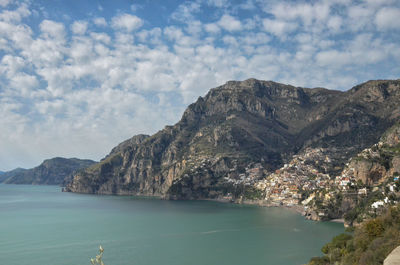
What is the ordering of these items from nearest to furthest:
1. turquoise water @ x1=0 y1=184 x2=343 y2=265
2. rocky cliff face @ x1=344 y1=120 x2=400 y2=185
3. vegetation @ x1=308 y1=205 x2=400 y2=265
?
vegetation @ x1=308 y1=205 x2=400 y2=265, turquoise water @ x1=0 y1=184 x2=343 y2=265, rocky cliff face @ x1=344 y1=120 x2=400 y2=185

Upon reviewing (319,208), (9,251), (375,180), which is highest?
(375,180)

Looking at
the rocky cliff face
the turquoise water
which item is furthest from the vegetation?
the rocky cliff face

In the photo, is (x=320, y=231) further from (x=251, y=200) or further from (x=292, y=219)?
(x=251, y=200)

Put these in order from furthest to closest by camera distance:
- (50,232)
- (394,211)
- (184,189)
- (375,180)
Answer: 1. (184,189)
2. (375,180)
3. (50,232)
4. (394,211)

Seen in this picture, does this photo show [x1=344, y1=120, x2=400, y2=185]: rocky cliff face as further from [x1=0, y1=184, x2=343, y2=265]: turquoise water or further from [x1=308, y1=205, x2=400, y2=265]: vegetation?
[x1=308, y1=205, x2=400, y2=265]: vegetation

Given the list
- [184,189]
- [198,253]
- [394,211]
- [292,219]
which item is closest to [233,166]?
[184,189]

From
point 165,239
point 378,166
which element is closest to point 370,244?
point 165,239

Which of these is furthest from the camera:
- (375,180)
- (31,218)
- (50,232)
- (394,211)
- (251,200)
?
(251,200)
